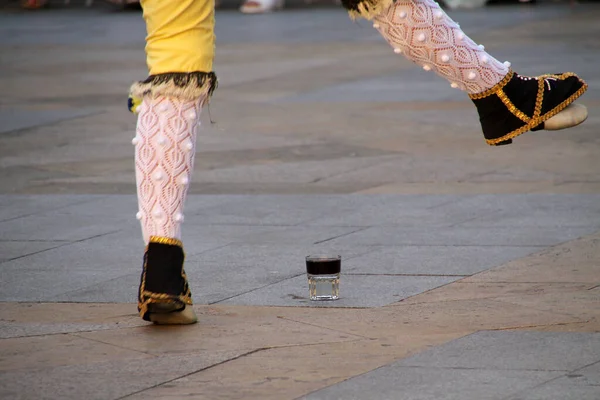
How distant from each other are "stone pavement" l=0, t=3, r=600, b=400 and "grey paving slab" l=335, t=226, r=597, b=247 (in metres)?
0.02

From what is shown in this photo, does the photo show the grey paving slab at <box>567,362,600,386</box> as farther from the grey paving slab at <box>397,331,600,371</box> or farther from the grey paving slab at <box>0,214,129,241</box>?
the grey paving slab at <box>0,214,129,241</box>

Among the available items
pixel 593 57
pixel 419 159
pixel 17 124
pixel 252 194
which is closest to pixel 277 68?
pixel 593 57

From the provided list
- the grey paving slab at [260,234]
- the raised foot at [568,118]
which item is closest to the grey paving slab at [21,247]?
the grey paving slab at [260,234]

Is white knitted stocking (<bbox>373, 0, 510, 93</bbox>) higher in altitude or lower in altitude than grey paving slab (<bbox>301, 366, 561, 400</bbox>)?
higher

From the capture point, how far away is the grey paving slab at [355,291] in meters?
4.55

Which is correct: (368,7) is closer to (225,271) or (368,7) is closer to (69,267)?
(225,271)

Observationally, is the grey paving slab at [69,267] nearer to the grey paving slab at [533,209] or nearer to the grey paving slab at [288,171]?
the grey paving slab at [533,209]

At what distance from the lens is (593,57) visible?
1380cm

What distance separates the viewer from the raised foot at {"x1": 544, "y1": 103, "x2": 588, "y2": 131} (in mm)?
4211

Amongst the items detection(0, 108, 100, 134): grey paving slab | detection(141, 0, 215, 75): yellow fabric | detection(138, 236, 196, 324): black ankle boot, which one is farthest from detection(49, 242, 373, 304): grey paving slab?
detection(0, 108, 100, 134): grey paving slab

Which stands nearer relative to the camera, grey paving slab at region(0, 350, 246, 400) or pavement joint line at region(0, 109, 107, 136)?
grey paving slab at region(0, 350, 246, 400)

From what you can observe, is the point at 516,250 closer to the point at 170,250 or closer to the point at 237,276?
the point at 237,276

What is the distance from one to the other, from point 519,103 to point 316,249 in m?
1.65

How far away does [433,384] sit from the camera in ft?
11.3
